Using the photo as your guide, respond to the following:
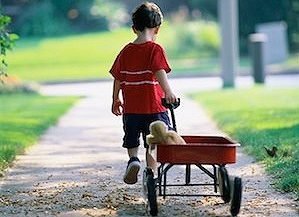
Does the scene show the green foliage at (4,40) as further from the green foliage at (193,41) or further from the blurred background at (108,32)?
the green foliage at (193,41)

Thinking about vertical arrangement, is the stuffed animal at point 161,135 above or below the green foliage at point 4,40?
below

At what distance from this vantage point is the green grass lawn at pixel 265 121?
10258mm

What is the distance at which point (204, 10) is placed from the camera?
43.2m

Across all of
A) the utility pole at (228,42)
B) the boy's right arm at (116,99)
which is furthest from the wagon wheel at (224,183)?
the utility pole at (228,42)

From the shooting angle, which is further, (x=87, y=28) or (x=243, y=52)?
(x=87, y=28)

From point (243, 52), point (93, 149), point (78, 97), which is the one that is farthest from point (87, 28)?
point (93, 149)

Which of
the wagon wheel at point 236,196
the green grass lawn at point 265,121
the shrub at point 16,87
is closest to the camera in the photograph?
the wagon wheel at point 236,196

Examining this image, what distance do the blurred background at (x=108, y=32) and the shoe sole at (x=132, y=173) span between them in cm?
2456

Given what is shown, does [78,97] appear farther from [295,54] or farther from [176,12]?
[176,12]

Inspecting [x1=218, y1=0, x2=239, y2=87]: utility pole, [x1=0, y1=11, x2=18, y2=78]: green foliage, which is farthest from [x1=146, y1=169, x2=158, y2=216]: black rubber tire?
[x1=218, y1=0, x2=239, y2=87]: utility pole

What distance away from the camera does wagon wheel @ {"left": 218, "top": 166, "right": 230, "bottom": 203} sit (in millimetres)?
8163

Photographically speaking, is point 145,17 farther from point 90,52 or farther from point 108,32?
point 108,32

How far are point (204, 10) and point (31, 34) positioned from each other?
7.45 meters

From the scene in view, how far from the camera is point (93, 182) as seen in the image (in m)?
9.93
